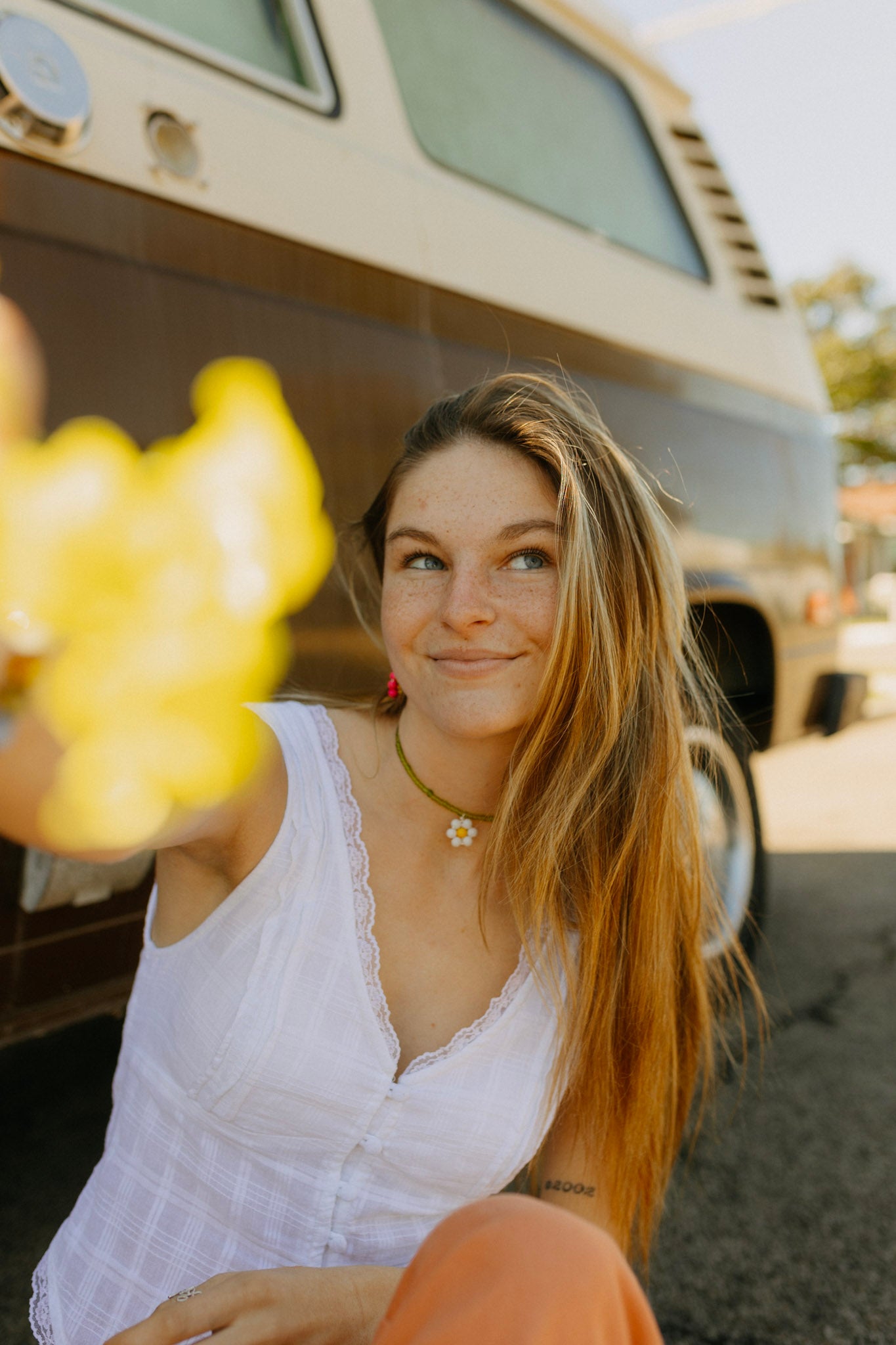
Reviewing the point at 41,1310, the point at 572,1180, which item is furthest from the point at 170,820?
the point at 572,1180

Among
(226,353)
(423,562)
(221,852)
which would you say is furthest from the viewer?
(226,353)

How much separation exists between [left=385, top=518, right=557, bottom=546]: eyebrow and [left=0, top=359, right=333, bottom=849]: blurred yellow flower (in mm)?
327

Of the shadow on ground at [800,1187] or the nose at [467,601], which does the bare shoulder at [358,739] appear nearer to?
the nose at [467,601]

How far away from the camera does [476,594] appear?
1.26 meters

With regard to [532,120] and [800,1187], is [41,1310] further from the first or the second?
[532,120]

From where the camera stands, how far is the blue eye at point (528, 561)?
51.4 inches

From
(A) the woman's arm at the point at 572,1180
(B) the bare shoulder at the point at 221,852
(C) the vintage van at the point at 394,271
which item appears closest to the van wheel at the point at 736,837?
(C) the vintage van at the point at 394,271

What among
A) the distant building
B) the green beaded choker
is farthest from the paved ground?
the distant building

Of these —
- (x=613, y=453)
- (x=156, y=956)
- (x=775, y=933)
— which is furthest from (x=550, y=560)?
(x=775, y=933)

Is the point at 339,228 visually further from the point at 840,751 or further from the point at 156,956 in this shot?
the point at 840,751

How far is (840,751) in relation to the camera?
7.25 meters

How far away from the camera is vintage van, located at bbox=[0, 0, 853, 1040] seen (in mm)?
1435

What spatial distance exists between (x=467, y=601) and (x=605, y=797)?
37 cm

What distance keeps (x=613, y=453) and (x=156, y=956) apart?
905mm
